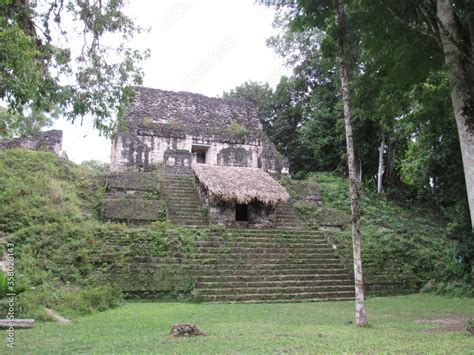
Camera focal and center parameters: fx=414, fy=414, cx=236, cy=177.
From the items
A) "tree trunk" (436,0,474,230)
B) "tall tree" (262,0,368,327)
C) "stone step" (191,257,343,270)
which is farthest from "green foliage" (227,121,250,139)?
"tree trunk" (436,0,474,230)

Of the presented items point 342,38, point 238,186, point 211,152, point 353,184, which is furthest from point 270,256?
point 211,152

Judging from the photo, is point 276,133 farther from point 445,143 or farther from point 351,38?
point 351,38

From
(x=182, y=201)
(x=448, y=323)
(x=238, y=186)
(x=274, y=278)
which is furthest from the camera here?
(x=182, y=201)

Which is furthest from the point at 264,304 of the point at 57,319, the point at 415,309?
the point at 57,319

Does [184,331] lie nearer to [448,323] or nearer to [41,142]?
[448,323]

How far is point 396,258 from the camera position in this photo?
1259 centimetres

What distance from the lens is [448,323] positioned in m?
6.84

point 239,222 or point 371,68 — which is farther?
point 239,222

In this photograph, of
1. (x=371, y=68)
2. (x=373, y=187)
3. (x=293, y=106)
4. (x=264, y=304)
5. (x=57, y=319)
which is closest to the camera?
(x=57, y=319)

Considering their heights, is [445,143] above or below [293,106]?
below

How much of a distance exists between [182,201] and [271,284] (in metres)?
5.25

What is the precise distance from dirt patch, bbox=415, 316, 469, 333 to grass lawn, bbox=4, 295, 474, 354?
18 millimetres

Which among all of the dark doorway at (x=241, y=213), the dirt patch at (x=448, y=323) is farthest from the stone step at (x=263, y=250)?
the dirt patch at (x=448, y=323)

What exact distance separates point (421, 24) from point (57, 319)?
771 cm
